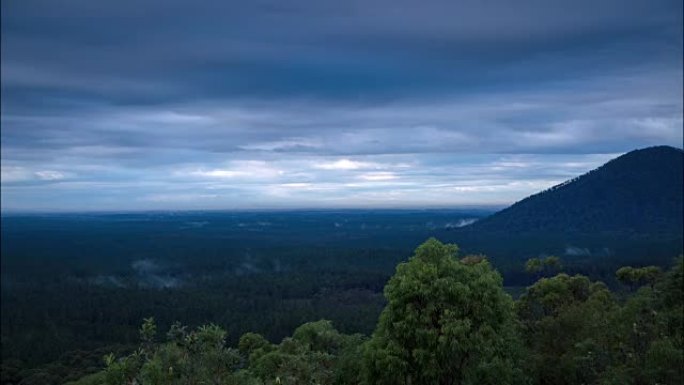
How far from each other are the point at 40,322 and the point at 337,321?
58012 mm

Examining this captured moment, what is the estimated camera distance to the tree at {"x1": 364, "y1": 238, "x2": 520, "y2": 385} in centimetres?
2195

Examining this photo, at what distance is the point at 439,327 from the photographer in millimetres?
22578

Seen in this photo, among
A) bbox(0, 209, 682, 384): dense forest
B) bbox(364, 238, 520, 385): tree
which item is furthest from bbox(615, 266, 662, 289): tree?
bbox(0, 209, 682, 384): dense forest

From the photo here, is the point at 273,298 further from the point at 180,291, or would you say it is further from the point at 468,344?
the point at 468,344

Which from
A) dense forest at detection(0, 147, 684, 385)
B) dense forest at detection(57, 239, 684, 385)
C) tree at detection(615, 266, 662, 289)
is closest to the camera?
dense forest at detection(57, 239, 684, 385)

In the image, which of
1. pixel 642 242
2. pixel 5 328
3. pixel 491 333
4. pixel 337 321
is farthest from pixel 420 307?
pixel 642 242

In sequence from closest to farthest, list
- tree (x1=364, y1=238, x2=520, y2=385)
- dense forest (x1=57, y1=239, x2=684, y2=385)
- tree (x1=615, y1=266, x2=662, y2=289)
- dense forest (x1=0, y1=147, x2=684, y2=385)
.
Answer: dense forest (x1=57, y1=239, x2=684, y2=385) → tree (x1=364, y1=238, x2=520, y2=385) → dense forest (x1=0, y1=147, x2=684, y2=385) → tree (x1=615, y1=266, x2=662, y2=289)

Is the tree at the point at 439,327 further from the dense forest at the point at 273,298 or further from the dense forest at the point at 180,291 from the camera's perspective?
the dense forest at the point at 180,291

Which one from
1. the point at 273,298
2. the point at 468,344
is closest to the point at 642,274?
the point at 468,344

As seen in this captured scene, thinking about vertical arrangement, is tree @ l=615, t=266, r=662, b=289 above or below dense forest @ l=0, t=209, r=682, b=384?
above

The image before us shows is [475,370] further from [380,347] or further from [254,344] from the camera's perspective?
[254,344]

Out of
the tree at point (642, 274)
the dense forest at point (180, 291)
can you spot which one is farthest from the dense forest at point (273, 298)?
the dense forest at point (180, 291)

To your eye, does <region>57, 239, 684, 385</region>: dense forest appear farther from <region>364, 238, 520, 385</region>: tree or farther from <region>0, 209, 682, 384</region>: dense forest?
<region>0, 209, 682, 384</region>: dense forest

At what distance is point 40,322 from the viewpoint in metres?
114
